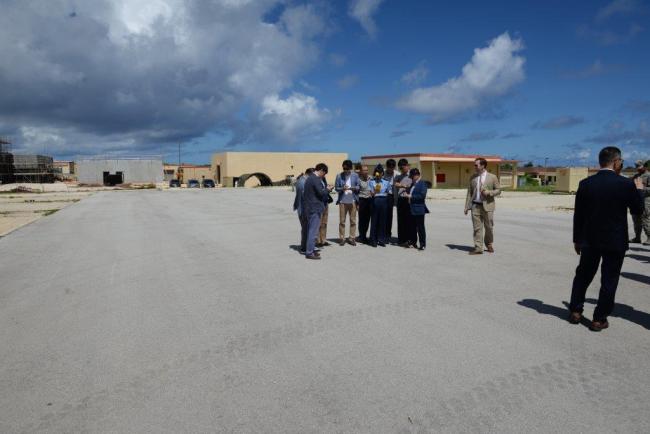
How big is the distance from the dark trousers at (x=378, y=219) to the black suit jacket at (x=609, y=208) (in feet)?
18.7

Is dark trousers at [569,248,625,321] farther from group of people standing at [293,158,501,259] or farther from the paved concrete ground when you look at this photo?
group of people standing at [293,158,501,259]

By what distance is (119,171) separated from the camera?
249 ft

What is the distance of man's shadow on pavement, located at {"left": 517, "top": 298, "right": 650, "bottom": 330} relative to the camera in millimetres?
5227

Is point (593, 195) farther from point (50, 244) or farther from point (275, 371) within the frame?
point (50, 244)

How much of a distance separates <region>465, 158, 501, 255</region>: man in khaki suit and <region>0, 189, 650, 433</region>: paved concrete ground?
0.71 m

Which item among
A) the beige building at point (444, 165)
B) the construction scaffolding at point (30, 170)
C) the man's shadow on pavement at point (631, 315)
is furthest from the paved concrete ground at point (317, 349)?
the construction scaffolding at point (30, 170)

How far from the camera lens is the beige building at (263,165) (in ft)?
231

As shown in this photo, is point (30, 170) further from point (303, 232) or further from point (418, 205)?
point (418, 205)

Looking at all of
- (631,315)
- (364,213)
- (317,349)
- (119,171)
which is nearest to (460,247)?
(364,213)

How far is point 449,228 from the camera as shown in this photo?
14242mm

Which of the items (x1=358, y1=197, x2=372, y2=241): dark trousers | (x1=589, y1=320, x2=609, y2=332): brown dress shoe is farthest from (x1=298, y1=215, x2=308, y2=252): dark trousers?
(x1=589, y1=320, x2=609, y2=332): brown dress shoe

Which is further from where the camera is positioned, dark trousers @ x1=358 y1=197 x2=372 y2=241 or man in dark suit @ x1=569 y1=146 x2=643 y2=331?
dark trousers @ x1=358 y1=197 x2=372 y2=241

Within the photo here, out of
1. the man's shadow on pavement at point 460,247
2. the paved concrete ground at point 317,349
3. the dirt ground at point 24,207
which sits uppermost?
the dirt ground at point 24,207

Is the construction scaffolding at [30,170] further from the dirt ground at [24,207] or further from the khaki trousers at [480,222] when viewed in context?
the khaki trousers at [480,222]
